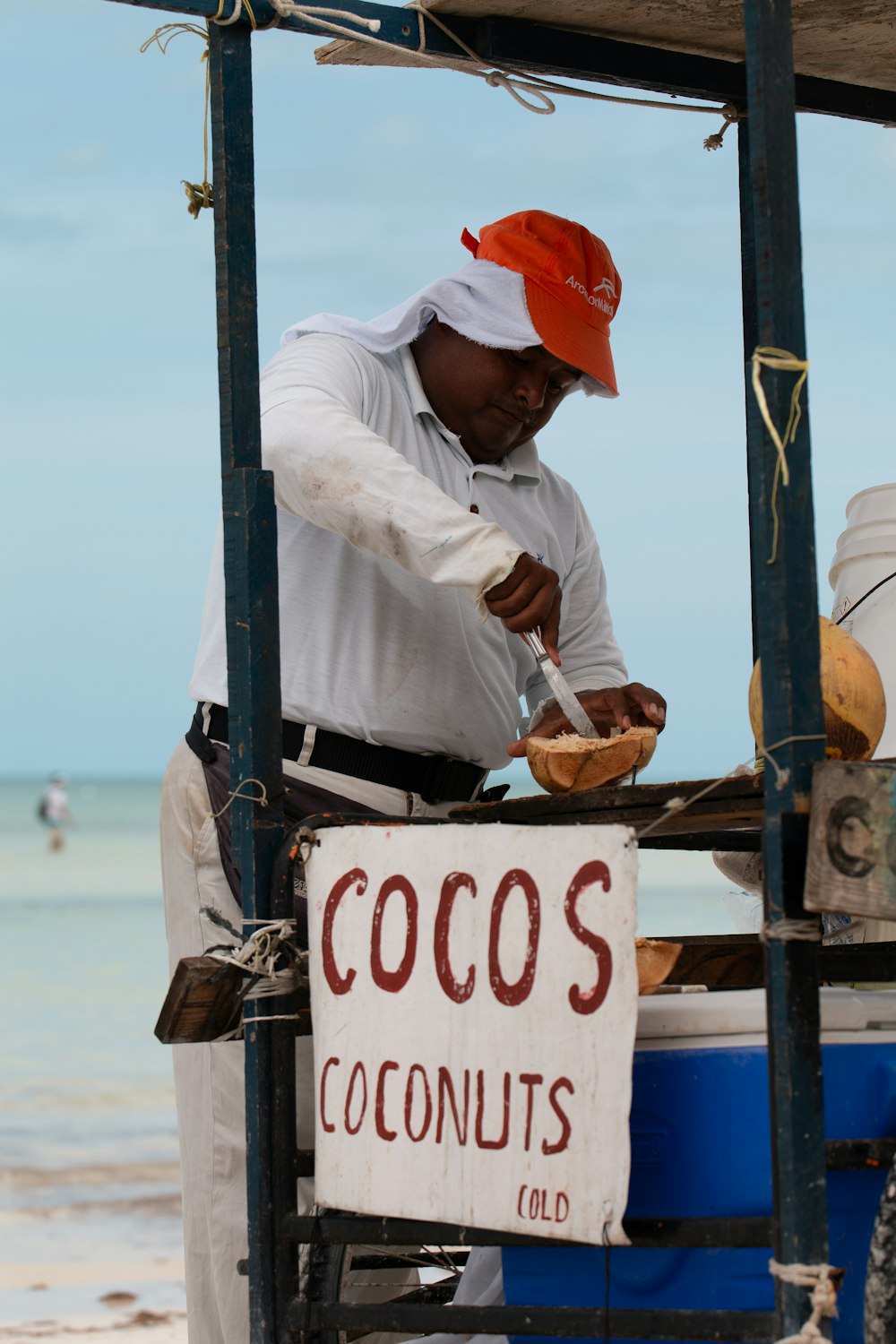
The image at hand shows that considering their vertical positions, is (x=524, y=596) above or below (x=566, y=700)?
above

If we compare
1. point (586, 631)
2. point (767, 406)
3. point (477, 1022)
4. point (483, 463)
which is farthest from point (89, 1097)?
point (767, 406)

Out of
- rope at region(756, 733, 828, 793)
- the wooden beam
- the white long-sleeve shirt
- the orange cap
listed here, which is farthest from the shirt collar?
rope at region(756, 733, 828, 793)

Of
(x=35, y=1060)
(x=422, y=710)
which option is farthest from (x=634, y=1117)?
(x=35, y=1060)

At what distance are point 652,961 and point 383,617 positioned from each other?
965 mm

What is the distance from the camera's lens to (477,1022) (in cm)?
194

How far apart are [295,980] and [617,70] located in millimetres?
1747

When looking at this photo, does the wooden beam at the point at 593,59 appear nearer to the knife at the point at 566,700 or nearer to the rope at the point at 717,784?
the knife at the point at 566,700

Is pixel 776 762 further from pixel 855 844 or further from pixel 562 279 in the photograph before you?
pixel 562 279

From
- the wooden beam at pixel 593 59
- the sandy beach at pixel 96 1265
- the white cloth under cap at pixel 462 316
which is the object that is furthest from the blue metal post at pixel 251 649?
the sandy beach at pixel 96 1265

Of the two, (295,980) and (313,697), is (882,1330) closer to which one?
(295,980)

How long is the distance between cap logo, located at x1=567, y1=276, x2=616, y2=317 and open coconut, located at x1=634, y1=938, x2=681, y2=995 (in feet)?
4.47

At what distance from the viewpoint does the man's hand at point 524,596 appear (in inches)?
89.1

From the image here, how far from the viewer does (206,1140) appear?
8.86ft

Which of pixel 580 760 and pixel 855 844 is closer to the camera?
pixel 855 844
